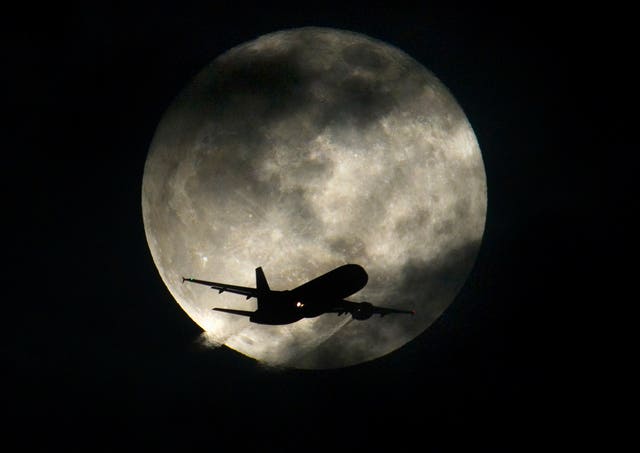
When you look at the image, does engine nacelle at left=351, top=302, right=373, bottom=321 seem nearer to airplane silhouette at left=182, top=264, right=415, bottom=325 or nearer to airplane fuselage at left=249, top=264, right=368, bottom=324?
airplane silhouette at left=182, top=264, right=415, bottom=325

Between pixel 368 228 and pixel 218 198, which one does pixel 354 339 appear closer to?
pixel 368 228

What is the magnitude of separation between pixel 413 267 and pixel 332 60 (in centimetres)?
1535

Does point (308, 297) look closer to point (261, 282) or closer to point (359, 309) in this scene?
point (261, 282)

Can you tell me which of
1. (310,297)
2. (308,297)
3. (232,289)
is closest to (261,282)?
(232,289)

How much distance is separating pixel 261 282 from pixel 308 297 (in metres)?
3.23

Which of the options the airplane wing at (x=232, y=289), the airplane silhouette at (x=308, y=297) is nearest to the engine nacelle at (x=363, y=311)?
the airplane silhouette at (x=308, y=297)

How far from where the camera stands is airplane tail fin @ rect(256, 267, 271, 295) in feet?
121

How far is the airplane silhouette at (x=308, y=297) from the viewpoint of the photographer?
36.9 metres

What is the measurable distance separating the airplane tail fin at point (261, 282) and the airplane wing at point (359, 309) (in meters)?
4.79

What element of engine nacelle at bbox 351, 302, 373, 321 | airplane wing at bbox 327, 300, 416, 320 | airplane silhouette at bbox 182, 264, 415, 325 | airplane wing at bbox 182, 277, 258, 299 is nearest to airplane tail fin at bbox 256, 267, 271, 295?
airplane silhouette at bbox 182, 264, 415, 325

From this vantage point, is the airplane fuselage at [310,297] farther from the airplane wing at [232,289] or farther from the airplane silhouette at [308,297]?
the airplane wing at [232,289]

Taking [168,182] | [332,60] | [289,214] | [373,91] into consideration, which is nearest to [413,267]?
[289,214]

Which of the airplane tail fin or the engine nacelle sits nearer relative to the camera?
the airplane tail fin

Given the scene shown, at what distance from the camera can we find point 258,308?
37500 millimetres
